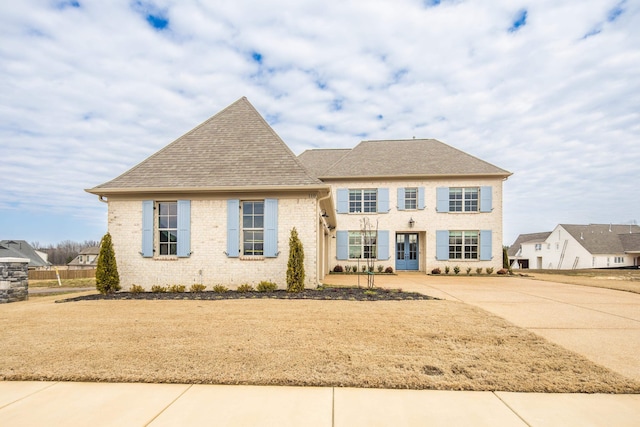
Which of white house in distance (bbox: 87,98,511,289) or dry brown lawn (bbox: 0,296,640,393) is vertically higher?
white house in distance (bbox: 87,98,511,289)

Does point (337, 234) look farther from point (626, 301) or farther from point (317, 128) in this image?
point (626, 301)

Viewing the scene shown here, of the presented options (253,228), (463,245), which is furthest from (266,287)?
(463,245)

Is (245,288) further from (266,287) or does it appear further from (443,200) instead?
(443,200)

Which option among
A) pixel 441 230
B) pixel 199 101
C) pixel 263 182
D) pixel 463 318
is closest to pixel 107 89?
pixel 199 101

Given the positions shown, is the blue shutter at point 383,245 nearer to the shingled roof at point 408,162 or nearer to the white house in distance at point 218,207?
the shingled roof at point 408,162

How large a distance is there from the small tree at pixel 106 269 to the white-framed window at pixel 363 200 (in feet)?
42.1

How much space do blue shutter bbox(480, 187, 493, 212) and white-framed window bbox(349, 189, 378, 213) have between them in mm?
5948

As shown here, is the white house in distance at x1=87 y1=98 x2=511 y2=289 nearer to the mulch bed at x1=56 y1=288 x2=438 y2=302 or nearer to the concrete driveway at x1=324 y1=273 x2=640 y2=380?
the mulch bed at x1=56 y1=288 x2=438 y2=302

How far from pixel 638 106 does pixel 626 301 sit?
11589 mm

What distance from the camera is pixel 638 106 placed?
15320mm

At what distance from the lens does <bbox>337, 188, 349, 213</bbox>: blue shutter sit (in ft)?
65.7

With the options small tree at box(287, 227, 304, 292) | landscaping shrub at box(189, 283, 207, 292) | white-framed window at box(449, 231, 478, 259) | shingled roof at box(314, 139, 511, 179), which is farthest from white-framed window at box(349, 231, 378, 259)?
landscaping shrub at box(189, 283, 207, 292)

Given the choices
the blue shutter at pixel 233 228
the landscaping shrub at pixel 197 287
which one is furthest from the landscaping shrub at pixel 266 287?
the landscaping shrub at pixel 197 287

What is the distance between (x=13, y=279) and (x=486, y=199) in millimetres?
20747
